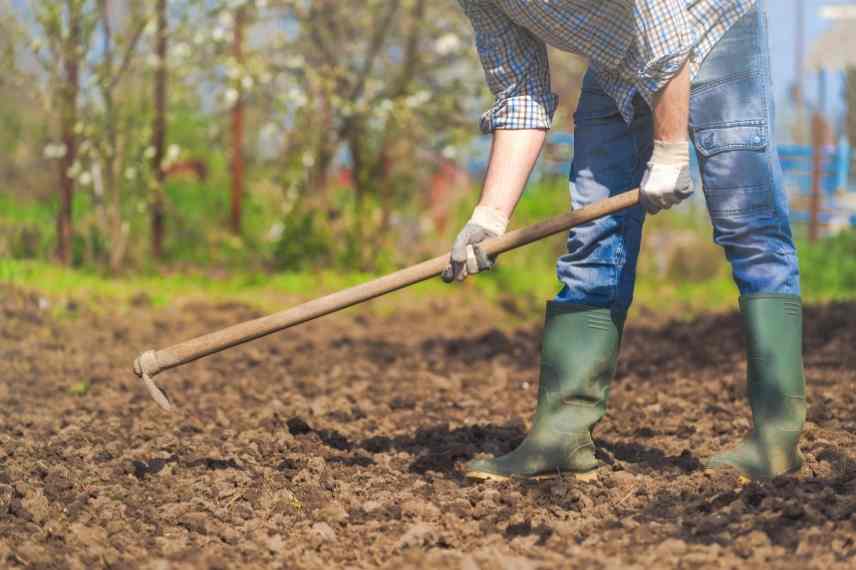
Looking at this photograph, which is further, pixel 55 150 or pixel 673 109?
pixel 55 150

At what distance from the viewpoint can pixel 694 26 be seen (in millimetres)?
3002

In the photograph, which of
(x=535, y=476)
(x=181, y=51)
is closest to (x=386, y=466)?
(x=535, y=476)

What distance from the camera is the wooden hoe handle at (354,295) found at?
3.07 meters

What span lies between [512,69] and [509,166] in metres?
0.27

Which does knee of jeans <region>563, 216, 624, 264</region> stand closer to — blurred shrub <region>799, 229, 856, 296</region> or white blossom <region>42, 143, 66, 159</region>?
white blossom <region>42, 143, 66, 159</region>

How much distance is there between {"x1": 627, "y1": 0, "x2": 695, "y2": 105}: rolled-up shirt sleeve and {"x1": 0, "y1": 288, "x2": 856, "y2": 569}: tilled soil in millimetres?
1077

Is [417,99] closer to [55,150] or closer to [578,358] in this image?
[55,150]

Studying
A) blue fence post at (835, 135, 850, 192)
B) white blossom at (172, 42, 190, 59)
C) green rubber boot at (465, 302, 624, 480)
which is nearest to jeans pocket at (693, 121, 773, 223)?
green rubber boot at (465, 302, 624, 480)

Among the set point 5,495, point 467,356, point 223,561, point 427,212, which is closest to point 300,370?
point 467,356

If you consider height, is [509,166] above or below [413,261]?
above

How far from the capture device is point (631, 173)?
3.29 metres

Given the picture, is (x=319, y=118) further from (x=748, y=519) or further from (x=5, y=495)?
(x=748, y=519)

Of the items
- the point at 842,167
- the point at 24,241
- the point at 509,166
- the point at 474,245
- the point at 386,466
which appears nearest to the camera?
the point at 474,245

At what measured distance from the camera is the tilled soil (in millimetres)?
2777
